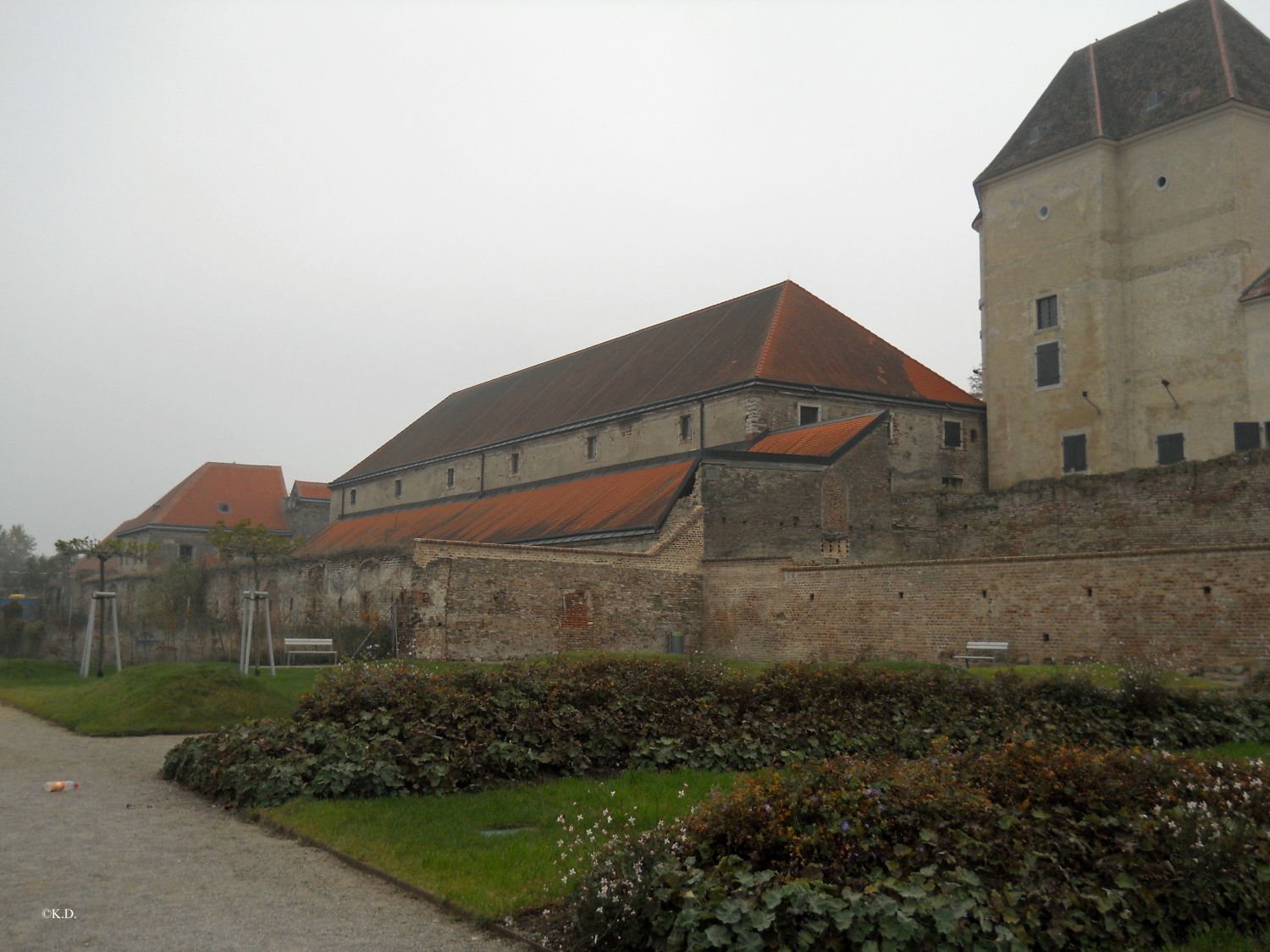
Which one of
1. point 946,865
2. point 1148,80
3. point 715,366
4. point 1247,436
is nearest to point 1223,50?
point 1148,80

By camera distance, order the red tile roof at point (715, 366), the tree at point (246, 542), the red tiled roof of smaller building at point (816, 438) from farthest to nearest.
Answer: the tree at point (246, 542) < the red tile roof at point (715, 366) < the red tiled roof of smaller building at point (816, 438)

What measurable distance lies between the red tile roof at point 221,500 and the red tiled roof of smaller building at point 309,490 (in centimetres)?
152

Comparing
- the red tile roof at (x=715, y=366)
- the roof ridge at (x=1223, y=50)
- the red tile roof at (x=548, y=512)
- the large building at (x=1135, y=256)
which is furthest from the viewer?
the red tile roof at (x=715, y=366)

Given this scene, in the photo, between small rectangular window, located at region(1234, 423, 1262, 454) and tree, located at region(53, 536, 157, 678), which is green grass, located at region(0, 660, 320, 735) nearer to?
tree, located at region(53, 536, 157, 678)

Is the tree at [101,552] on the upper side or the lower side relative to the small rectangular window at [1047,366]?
lower

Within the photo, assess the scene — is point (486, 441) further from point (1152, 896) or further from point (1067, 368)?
point (1152, 896)

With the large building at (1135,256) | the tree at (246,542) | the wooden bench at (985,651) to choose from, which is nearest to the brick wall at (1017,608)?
the wooden bench at (985,651)

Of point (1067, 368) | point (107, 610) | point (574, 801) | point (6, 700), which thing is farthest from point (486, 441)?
point (574, 801)

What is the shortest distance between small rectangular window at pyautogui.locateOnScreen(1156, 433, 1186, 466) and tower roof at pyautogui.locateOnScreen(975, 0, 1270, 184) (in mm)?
8876

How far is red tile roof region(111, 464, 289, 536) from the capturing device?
6625 cm

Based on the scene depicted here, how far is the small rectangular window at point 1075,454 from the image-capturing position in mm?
34281

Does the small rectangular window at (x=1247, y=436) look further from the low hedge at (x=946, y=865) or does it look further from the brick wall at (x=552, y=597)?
the low hedge at (x=946, y=865)

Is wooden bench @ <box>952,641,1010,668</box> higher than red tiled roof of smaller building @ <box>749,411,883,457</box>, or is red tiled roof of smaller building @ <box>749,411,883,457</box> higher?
red tiled roof of smaller building @ <box>749,411,883,457</box>

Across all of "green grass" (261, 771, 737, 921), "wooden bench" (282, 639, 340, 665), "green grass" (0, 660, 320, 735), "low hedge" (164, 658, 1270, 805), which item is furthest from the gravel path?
"wooden bench" (282, 639, 340, 665)
